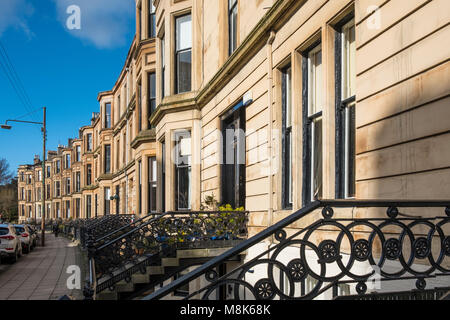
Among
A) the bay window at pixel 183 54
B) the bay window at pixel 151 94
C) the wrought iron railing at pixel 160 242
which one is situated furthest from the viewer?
the bay window at pixel 151 94

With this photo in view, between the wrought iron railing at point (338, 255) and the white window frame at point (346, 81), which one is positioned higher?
the white window frame at point (346, 81)

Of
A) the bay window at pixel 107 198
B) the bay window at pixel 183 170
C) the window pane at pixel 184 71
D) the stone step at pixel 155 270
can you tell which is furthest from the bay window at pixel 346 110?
the bay window at pixel 107 198

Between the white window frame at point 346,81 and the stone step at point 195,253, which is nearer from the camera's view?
the white window frame at point 346,81

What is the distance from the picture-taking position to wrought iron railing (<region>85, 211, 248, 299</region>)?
368 inches

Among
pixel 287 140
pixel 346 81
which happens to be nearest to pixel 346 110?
pixel 346 81

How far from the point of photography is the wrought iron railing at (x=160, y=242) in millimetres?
9344

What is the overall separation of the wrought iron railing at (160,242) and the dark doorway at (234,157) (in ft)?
3.44

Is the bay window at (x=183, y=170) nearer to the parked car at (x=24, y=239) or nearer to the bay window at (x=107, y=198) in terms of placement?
the parked car at (x=24, y=239)

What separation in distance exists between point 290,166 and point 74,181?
51567mm

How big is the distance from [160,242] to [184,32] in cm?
775

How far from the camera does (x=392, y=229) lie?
4875 mm

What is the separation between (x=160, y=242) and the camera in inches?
372

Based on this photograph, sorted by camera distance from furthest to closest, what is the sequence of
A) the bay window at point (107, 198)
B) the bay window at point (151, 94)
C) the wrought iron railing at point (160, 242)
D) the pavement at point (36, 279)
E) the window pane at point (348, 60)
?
the bay window at point (107, 198), the bay window at point (151, 94), the pavement at point (36, 279), the wrought iron railing at point (160, 242), the window pane at point (348, 60)

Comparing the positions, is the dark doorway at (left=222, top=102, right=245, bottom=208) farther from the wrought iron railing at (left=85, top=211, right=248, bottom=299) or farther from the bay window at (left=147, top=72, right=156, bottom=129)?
the bay window at (left=147, top=72, right=156, bottom=129)
